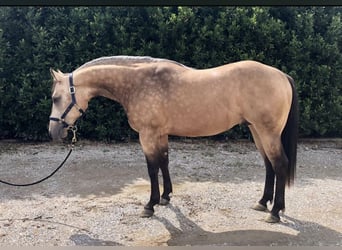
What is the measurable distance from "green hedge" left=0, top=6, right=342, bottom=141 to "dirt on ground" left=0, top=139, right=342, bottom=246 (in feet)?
2.32

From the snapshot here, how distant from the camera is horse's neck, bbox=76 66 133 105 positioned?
373 cm

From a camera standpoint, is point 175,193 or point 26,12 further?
point 26,12

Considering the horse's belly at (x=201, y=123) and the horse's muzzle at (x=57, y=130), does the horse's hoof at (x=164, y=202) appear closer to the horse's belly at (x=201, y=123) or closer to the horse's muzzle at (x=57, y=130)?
the horse's belly at (x=201, y=123)

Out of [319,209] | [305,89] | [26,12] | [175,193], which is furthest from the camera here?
[305,89]

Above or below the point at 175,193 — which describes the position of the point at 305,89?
above

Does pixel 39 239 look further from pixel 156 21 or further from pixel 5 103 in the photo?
pixel 156 21

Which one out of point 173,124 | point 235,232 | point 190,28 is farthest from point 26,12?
point 235,232

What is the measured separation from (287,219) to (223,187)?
1.08 m

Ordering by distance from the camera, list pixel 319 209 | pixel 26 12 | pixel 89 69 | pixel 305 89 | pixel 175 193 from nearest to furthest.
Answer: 1. pixel 89 69
2. pixel 319 209
3. pixel 175 193
4. pixel 26 12
5. pixel 305 89

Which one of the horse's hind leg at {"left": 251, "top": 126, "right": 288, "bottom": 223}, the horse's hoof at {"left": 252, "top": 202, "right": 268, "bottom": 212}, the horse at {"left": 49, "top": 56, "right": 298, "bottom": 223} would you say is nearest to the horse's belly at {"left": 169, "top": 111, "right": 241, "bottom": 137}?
the horse at {"left": 49, "top": 56, "right": 298, "bottom": 223}

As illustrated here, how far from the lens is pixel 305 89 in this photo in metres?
6.48

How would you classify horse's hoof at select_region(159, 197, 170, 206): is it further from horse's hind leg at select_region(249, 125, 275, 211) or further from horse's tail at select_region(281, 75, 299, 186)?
horse's tail at select_region(281, 75, 299, 186)

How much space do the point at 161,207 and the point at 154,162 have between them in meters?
0.62

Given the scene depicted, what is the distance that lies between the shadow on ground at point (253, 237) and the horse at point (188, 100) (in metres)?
0.28
